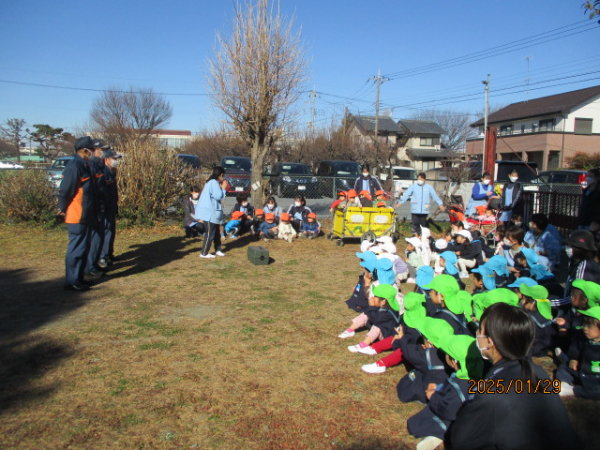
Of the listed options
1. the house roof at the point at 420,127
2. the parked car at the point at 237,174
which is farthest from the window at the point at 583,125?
the parked car at the point at 237,174

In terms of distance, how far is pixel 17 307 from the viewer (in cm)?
592

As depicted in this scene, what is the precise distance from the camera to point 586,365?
3.91m

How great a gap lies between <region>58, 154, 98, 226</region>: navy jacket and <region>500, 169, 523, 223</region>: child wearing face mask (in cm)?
884

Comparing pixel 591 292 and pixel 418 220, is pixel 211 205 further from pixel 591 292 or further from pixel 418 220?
pixel 591 292

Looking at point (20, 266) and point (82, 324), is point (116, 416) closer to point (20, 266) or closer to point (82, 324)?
point (82, 324)

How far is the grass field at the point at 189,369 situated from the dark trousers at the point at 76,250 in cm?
30

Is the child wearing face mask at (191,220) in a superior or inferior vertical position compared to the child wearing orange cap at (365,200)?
inferior

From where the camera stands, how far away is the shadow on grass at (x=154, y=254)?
8.21 meters

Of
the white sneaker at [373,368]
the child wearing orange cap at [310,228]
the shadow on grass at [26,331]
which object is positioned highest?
the child wearing orange cap at [310,228]

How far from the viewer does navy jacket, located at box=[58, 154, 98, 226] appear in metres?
6.39

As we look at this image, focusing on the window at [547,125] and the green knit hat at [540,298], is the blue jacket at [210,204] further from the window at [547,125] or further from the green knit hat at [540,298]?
the window at [547,125]

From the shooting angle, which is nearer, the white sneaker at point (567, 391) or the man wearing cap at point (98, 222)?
the white sneaker at point (567, 391)

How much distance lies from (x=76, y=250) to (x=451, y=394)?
533 cm

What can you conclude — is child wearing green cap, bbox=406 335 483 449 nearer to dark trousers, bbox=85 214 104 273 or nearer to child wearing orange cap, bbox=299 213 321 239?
dark trousers, bbox=85 214 104 273
